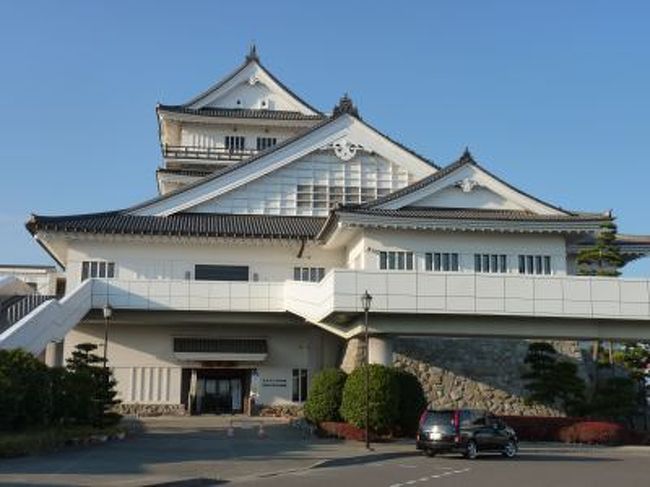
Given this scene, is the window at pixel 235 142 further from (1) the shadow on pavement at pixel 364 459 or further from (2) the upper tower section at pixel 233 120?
(1) the shadow on pavement at pixel 364 459

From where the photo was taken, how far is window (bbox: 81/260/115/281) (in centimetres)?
3832

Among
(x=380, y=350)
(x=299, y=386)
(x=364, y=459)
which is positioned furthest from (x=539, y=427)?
(x=299, y=386)

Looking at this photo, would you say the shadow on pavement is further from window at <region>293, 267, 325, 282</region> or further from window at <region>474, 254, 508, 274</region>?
window at <region>293, 267, 325, 282</region>

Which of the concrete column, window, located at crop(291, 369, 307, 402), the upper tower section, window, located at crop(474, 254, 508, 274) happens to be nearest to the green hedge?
the concrete column

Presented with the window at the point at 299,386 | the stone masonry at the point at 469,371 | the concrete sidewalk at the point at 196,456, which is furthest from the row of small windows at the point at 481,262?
the concrete sidewalk at the point at 196,456

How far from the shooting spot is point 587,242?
40500mm

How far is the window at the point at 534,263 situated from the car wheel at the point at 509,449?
13.0 metres

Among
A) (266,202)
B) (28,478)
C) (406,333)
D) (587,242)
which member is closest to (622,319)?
(406,333)

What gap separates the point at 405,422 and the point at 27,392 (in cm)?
1191

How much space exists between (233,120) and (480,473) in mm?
33541

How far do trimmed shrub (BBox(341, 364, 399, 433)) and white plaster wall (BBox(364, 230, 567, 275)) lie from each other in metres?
9.32

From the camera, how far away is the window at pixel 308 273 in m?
39.9

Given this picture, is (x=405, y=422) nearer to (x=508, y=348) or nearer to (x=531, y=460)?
(x=531, y=460)

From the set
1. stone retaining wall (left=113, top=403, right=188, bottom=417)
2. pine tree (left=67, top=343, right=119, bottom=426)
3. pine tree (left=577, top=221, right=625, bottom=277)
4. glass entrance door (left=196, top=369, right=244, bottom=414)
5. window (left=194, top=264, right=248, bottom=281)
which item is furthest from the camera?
glass entrance door (left=196, top=369, right=244, bottom=414)
